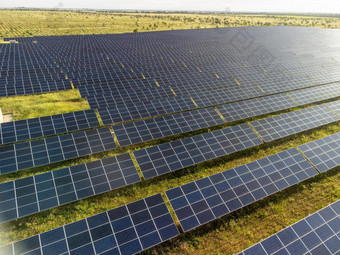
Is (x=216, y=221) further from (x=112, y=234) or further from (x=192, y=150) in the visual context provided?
(x=112, y=234)

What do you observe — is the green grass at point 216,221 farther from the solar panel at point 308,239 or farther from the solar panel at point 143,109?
the solar panel at point 143,109

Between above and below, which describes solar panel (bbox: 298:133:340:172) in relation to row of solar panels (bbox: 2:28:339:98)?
above

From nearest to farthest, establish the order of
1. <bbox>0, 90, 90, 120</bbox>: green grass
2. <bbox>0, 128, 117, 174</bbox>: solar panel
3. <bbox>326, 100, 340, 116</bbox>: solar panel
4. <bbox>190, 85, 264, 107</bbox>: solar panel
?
1. <bbox>0, 128, 117, 174</bbox>: solar panel
2. <bbox>0, 90, 90, 120</bbox>: green grass
3. <bbox>326, 100, 340, 116</bbox>: solar panel
4. <bbox>190, 85, 264, 107</bbox>: solar panel

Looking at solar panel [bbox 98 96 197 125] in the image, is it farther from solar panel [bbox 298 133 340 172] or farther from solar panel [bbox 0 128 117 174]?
solar panel [bbox 298 133 340 172]

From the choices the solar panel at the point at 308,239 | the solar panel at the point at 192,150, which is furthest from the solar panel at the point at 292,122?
the solar panel at the point at 308,239

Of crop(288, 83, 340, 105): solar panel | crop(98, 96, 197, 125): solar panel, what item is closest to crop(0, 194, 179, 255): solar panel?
crop(98, 96, 197, 125): solar panel

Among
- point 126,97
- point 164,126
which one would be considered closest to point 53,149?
point 164,126
